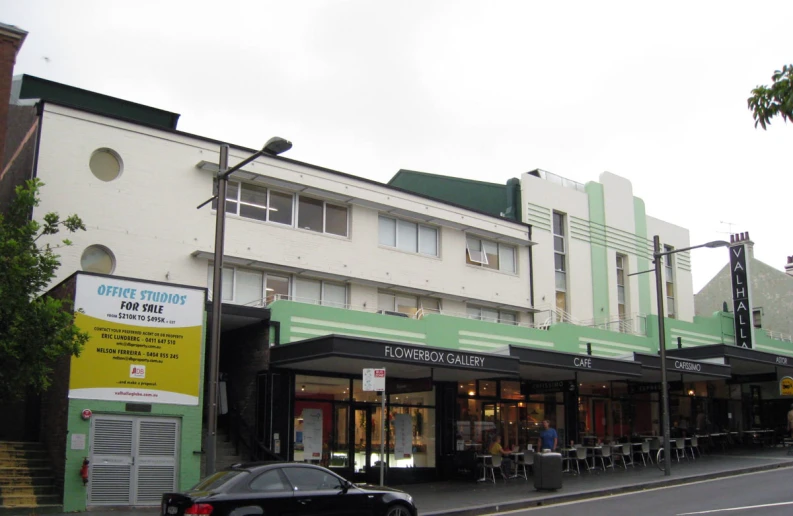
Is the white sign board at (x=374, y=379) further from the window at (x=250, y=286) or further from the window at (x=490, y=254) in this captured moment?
the window at (x=490, y=254)

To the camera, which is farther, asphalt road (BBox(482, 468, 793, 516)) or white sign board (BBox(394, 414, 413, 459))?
white sign board (BBox(394, 414, 413, 459))

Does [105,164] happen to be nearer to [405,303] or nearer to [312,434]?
[312,434]

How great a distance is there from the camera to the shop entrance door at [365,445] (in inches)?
917

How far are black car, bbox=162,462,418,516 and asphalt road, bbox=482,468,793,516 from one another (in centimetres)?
477

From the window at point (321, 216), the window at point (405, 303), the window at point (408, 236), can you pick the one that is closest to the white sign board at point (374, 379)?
the window at point (321, 216)

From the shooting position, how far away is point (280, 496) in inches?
492

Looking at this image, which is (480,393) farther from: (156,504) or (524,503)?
(156,504)

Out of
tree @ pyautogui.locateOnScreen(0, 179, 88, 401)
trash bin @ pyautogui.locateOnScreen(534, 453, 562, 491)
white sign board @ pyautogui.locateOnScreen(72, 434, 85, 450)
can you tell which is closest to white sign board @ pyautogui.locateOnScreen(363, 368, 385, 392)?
trash bin @ pyautogui.locateOnScreen(534, 453, 562, 491)

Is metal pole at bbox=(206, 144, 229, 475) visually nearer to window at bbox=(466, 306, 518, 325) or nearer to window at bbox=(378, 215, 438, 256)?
window at bbox=(378, 215, 438, 256)

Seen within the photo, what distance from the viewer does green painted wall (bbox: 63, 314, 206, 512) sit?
54.9 feet

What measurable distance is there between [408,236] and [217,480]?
58.2 ft

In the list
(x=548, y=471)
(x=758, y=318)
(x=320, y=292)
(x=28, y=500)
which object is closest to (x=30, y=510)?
(x=28, y=500)

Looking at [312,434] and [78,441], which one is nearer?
[78,441]

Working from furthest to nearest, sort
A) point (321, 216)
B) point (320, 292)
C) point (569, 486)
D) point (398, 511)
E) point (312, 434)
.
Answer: point (321, 216) < point (320, 292) < point (312, 434) < point (569, 486) < point (398, 511)
